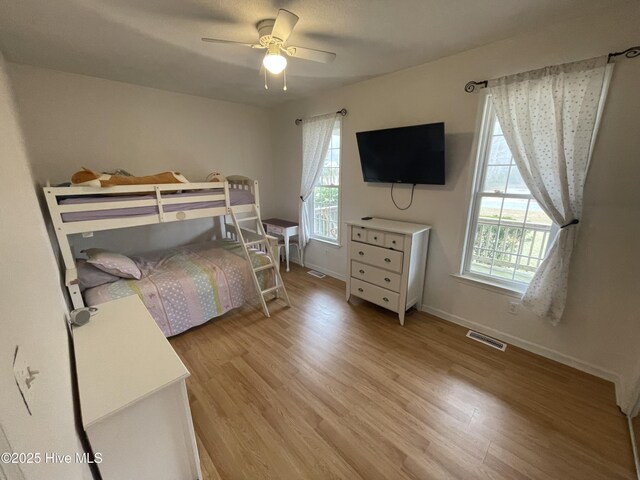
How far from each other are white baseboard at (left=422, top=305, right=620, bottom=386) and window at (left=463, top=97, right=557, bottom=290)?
1.50 ft

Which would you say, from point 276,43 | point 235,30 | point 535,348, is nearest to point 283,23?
point 276,43

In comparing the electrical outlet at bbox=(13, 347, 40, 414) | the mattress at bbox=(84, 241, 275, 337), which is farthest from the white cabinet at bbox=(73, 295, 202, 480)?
the mattress at bbox=(84, 241, 275, 337)

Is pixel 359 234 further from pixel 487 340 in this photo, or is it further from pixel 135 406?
pixel 135 406

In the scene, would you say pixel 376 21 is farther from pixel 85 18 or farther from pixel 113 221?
pixel 113 221

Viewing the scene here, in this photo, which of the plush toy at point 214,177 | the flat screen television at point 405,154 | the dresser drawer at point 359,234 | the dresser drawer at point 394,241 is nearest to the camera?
the flat screen television at point 405,154

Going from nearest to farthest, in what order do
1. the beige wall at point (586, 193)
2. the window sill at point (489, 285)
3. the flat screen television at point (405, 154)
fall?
the beige wall at point (586, 193) → the window sill at point (489, 285) → the flat screen television at point (405, 154)

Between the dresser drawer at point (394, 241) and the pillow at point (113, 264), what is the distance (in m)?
2.34

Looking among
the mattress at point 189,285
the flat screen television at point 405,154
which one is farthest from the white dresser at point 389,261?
the mattress at point 189,285

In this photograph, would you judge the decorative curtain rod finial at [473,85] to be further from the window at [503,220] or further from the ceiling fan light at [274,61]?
the ceiling fan light at [274,61]

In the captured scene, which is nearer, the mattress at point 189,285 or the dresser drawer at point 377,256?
the mattress at point 189,285

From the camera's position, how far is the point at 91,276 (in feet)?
7.09

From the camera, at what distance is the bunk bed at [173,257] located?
1.96 meters

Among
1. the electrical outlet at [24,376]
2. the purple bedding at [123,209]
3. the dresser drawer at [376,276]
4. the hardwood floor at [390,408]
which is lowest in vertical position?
the hardwood floor at [390,408]

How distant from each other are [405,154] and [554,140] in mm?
1085
